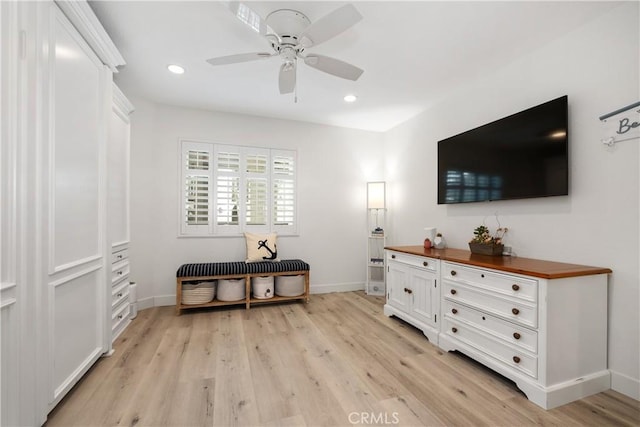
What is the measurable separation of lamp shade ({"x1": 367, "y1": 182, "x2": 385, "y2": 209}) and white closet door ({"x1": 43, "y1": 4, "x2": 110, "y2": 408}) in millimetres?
3211

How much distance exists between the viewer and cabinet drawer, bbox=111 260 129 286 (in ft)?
8.26

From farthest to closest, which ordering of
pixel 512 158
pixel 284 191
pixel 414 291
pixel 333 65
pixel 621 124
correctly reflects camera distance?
pixel 284 191
pixel 414 291
pixel 512 158
pixel 333 65
pixel 621 124

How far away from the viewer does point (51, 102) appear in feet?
4.99

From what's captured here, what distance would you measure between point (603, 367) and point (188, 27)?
12.3 feet

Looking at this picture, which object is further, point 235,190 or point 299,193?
point 299,193

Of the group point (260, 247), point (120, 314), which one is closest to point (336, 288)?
point (260, 247)

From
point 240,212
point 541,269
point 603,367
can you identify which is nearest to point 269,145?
point 240,212

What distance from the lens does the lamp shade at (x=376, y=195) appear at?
4.21 metres

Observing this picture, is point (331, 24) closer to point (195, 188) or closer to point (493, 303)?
point (493, 303)

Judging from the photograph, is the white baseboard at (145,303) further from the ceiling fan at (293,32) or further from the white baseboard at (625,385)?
the white baseboard at (625,385)

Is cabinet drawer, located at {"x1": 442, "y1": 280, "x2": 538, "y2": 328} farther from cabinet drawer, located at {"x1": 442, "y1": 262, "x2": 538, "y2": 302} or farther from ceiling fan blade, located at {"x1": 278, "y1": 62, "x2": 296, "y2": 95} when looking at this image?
ceiling fan blade, located at {"x1": 278, "y1": 62, "x2": 296, "y2": 95}

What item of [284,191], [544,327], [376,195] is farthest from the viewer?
[376,195]

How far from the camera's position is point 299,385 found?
1.86 m

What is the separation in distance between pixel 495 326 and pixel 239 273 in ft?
8.60
